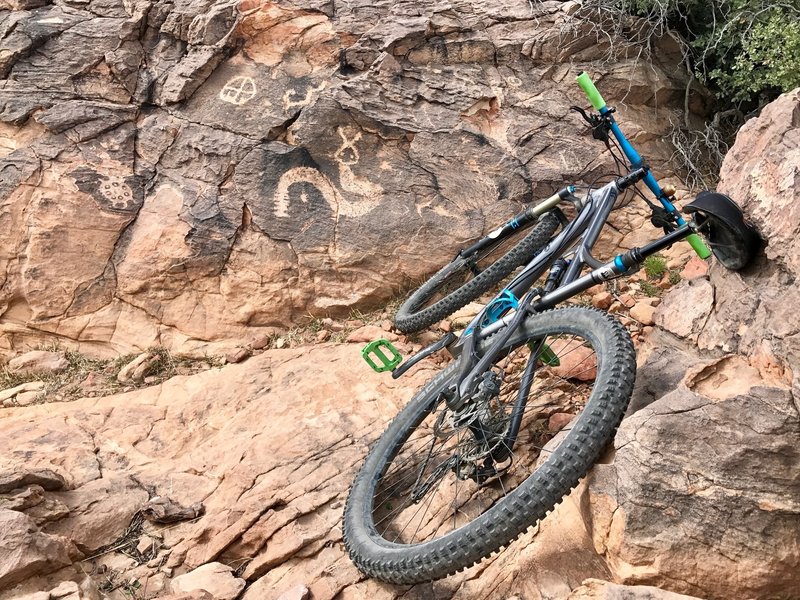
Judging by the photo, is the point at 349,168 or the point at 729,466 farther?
the point at 349,168

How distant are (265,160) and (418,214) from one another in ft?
4.58

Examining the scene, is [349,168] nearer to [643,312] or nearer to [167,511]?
[643,312]

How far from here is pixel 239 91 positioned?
6016 millimetres

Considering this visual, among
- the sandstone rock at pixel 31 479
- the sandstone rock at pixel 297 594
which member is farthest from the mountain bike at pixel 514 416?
the sandstone rock at pixel 31 479

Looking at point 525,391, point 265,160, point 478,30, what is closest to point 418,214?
point 265,160

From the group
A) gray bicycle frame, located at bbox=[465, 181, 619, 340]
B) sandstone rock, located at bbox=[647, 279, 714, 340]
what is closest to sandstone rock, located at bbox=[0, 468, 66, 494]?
gray bicycle frame, located at bbox=[465, 181, 619, 340]

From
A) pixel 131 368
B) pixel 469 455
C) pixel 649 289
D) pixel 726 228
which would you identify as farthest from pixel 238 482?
pixel 649 289

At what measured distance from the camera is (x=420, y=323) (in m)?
4.94

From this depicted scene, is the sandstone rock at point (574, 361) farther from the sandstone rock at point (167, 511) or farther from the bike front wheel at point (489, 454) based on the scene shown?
the sandstone rock at point (167, 511)

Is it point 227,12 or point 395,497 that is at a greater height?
point 227,12

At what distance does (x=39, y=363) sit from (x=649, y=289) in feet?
15.7

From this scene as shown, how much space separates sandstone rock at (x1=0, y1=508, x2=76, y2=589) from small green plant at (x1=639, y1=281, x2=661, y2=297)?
4114mm

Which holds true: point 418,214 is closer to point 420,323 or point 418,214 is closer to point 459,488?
point 420,323

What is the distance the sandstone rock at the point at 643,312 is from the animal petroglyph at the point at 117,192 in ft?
13.6
